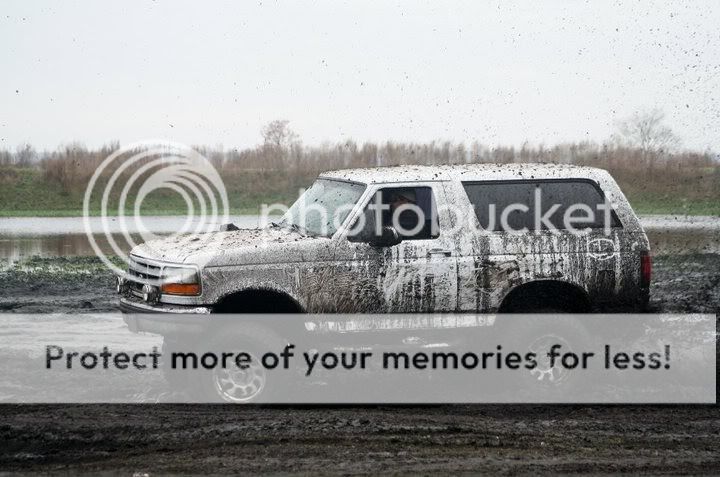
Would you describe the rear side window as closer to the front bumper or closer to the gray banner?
the gray banner

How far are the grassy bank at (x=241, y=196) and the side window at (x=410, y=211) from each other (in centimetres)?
2179

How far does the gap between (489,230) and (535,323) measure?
3.26 ft

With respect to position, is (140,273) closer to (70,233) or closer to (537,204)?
(537,204)

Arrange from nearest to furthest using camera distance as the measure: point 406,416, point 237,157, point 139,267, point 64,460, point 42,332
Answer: point 64,460
point 406,416
point 139,267
point 42,332
point 237,157

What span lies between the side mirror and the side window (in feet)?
0.49

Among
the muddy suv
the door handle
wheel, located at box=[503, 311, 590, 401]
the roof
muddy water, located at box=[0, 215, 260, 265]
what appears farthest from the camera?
muddy water, located at box=[0, 215, 260, 265]

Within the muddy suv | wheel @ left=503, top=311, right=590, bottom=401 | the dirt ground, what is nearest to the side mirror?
the muddy suv

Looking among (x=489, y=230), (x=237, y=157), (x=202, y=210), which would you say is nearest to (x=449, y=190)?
(x=489, y=230)

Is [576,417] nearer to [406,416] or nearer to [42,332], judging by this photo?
[406,416]

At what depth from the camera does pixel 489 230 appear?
32.1 feet

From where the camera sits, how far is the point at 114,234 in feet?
82.8

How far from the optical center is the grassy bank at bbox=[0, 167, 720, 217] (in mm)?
32406

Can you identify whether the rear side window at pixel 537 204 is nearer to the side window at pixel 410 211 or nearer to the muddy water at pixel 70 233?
the side window at pixel 410 211

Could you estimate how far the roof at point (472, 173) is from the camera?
9922 millimetres
